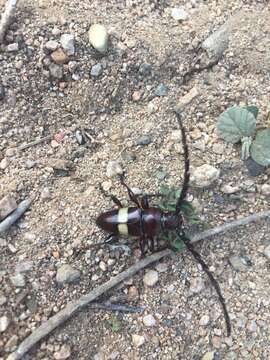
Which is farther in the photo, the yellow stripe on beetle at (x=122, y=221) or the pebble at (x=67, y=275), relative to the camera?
the yellow stripe on beetle at (x=122, y=221)

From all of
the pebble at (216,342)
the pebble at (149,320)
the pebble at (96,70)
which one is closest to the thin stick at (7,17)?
the pebble at (96,70)

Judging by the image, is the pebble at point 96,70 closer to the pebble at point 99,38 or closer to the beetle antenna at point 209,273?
the pebble at point 99,38

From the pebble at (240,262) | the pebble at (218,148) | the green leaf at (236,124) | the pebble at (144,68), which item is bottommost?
the pebble at (240,262)

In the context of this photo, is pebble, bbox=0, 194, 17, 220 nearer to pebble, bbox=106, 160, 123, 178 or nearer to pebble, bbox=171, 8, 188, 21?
pebble, bbox=106, 160, 123, 178

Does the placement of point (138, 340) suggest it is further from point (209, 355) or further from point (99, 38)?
point (99, 38)

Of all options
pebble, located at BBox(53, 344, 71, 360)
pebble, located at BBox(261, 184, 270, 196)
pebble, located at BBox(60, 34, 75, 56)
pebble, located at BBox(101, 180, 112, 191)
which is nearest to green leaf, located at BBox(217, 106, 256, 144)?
pebble, located at BBox(261, 184, 270, 196)

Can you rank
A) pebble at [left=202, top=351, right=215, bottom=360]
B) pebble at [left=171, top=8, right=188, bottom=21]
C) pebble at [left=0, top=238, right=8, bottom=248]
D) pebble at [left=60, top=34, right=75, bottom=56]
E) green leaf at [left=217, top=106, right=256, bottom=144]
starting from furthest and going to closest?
pebble at [left=171, top=8, right=188, bottom=21]
pebble at [left=60, top=34, right=75, bottom=56]
green leaf at [left=217, top=106, right=256, bottom=144]
pebble at [left=0, top=238, right=8, bottom=248]
pebble at [left=202, top=351, right=215, bottom=360]
